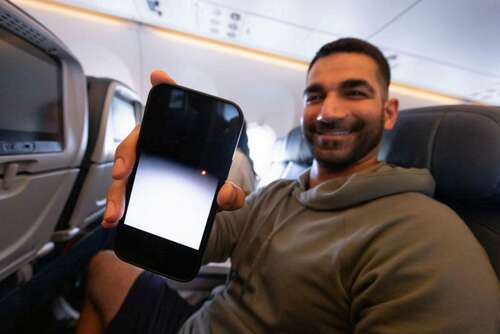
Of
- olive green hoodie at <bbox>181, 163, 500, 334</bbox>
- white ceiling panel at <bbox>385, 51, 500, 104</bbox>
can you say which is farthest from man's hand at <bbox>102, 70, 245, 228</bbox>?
→ white ceiling panel at <bbox>385, 51, 500, 104</bbox>

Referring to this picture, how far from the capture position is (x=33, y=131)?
67 centimetres

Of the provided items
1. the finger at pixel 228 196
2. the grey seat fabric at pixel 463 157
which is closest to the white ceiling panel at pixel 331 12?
the grey seat fabric at pixel 463 157

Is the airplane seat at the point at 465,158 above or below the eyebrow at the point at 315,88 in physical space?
below

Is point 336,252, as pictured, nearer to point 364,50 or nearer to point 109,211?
point 109,211

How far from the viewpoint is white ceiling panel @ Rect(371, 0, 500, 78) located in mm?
1371

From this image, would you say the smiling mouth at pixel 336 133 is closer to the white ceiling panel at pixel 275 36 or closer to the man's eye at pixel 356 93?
the man's eye at pixel 356 93

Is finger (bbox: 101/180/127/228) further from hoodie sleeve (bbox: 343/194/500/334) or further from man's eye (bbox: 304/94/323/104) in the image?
man's eye (bbox: 304/94/323/104)

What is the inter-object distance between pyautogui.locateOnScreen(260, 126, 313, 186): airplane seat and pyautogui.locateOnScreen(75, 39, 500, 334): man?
67 cm

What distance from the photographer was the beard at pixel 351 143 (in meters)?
0.80

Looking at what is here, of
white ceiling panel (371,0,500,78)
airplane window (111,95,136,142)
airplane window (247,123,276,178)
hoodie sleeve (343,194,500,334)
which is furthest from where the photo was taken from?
airplane window (247,123,276,178)

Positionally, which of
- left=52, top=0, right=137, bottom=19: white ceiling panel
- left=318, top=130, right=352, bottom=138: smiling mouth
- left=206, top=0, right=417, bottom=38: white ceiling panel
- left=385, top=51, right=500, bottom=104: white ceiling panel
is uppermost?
A: left=52, top=0, right=137, bottom=19: white ceiling panel

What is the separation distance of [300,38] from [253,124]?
1.10 m

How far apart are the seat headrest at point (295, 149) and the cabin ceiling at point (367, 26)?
826 mm

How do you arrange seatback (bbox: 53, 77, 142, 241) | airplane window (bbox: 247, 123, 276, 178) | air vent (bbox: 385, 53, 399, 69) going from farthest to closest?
airplane window (bbox: 247, 123, 276, 178) < air vent (bbox: 385, 53, 399, 69) < seatback (bbox: 53, 77, 142, 241)
